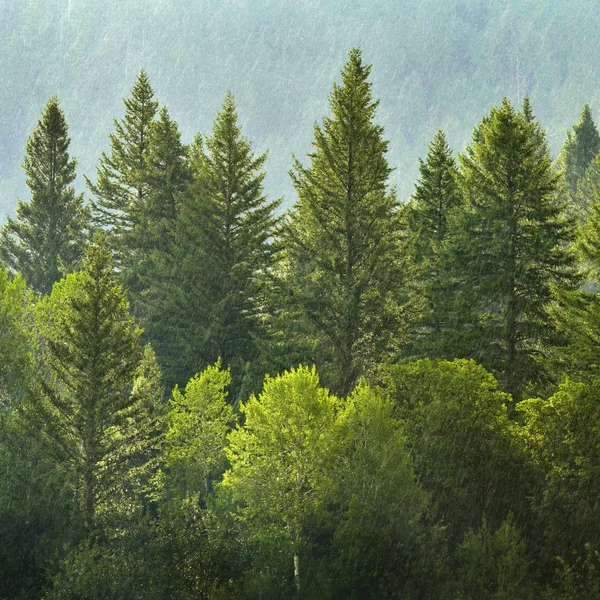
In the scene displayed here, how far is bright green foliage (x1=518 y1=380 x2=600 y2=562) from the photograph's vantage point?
77.7 ft

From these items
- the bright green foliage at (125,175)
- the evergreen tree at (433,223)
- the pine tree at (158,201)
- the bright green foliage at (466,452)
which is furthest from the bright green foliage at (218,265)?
the bright green foliage at (466,452)

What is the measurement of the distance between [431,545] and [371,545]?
2082 mm

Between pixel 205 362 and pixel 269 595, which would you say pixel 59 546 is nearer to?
pixel 269 595

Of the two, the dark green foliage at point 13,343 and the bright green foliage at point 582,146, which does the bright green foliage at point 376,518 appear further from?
the bright green foliage at point 582,146

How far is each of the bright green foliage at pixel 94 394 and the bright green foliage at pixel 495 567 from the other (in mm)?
12105

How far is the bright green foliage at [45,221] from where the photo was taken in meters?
52.7

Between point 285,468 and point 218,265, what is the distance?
15.7 meters

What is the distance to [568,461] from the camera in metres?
24.1

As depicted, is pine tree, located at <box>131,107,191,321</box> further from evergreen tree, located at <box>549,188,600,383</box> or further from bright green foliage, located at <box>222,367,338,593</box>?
evergreen tree, located at <box>549,188,600,383</box>

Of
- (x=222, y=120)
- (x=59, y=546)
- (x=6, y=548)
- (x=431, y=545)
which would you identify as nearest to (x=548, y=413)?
(x=431, y=545)

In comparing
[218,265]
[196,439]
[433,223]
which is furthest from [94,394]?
[433,223]

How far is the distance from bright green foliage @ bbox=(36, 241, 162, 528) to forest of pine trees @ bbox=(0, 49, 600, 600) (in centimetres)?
8

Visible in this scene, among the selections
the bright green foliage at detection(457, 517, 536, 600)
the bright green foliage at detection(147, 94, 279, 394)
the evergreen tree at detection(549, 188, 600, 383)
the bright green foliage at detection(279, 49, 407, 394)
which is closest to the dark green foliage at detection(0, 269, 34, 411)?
the bright green foliage at detection(147, 94, 279, 394)

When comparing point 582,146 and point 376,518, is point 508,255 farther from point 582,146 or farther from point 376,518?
point 582,146
